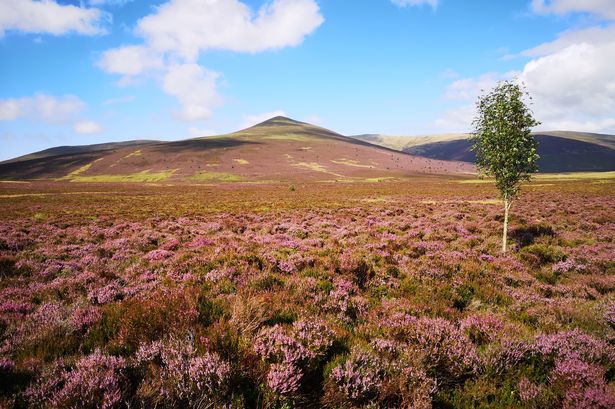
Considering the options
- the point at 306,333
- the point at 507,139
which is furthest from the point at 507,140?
the point at 306,333

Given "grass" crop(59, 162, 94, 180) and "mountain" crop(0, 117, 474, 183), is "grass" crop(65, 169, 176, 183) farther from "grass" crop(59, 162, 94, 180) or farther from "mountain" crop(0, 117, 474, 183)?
"grass" crop(59, 162, 94, 180)

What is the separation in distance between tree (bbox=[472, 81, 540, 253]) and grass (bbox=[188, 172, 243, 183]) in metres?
112

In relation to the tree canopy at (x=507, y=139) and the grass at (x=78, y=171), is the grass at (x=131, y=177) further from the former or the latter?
the tree canopy at (x=507, y=139)

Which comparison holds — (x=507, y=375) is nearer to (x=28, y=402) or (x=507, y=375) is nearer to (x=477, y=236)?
(x=28, y=402)

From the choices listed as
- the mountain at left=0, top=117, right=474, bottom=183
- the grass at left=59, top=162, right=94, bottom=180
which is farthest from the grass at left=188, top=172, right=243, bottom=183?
the grass at left=59, top=162, right=94, bottom=180

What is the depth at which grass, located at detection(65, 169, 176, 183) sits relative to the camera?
4870 inches

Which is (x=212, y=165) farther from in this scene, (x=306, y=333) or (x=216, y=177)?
(x=306, y=333)

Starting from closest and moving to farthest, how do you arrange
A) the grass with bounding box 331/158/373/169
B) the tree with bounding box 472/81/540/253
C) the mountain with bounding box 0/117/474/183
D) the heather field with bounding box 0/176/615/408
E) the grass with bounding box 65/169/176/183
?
the heather field with bounding box 0/176/615/408 → the tree with bounding box 472/81/540/253 → the grass with bounding box 65/169/176/183 → the mountain with bounding box 0/117/474/183 → the grass with bounding box 331/158/373/169

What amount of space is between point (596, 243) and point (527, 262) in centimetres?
551

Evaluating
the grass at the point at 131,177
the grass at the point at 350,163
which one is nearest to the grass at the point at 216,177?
→ the grass at the point at 131,177

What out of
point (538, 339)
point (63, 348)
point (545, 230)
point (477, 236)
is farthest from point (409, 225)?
point (63, 348)

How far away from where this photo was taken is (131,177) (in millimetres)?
128125

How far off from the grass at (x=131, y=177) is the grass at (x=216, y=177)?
1291 cm

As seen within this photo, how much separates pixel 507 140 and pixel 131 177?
143189mm
